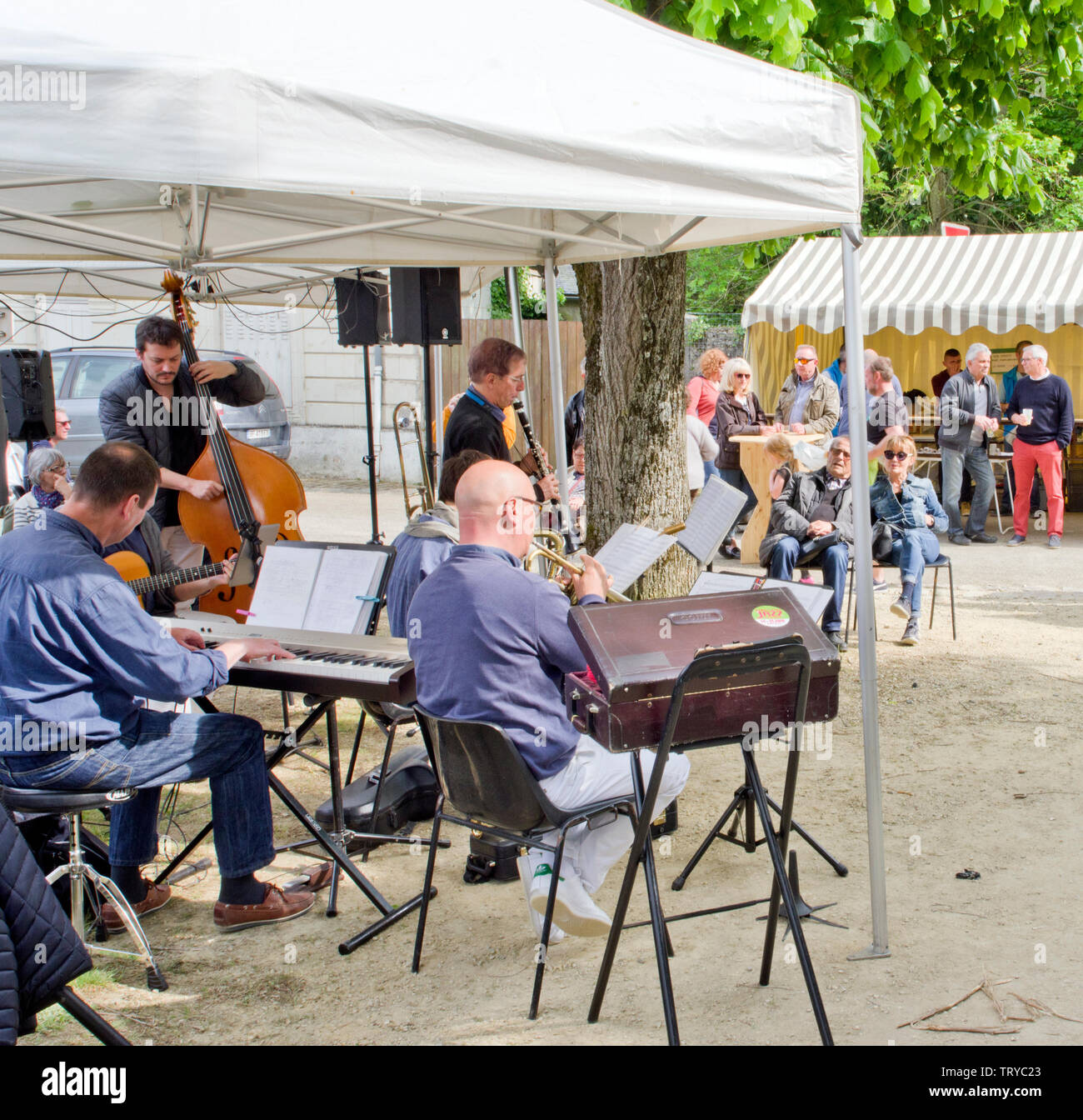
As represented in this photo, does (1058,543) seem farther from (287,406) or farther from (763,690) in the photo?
(287,406)

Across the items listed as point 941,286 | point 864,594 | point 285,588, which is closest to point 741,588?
point 864,594

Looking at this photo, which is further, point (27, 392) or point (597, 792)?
point (27, 392)

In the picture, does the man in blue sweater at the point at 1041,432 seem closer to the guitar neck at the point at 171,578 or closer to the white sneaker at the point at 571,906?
the guitar neck at the point at 171,578

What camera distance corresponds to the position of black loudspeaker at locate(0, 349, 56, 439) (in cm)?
536

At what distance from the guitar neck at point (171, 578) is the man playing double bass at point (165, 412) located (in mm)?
616

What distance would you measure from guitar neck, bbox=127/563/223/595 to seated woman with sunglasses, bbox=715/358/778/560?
5821 mm

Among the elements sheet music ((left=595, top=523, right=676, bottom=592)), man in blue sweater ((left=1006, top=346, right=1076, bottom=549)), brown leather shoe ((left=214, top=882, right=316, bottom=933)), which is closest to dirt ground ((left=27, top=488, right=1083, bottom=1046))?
brown leather shoe ((left=214, top=882, right=316, bottom=933))

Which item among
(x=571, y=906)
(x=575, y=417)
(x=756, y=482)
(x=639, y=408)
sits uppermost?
(x=639, y=408)

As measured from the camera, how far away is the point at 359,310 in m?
7.26

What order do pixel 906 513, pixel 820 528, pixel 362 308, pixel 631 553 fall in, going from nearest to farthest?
1. pixel 631 553
2. pixel 820 528
3. pixel 906 513
4. pixel 362 308

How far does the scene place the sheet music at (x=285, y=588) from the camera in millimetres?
3791

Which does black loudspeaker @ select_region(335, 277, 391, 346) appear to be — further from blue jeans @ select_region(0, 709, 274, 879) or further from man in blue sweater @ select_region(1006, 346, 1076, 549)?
man in blue sweater @ select_region(1006, 346, 1076, 549)

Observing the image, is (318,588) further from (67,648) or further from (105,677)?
(67,648)

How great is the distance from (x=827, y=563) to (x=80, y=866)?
177 inches
